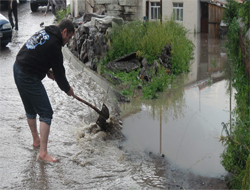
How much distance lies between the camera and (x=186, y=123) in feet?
22.5

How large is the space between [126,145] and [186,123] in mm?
1449

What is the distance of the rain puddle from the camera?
17.8 feet

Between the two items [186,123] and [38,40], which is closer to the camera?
[38,40]

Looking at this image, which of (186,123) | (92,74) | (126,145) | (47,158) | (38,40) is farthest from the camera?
(92,74)

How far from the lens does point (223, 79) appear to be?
1048 centimetres

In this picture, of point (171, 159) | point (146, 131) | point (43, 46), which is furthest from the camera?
point (146, 131)

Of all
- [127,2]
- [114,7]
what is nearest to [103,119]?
[127,2]

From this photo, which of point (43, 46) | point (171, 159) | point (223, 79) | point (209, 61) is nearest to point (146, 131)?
point (171, 159)

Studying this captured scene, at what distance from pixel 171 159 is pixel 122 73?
210 inches

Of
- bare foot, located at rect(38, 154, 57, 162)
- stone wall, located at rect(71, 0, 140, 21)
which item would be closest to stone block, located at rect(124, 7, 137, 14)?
stone wall, located at rect(71, 0, 140, 21)

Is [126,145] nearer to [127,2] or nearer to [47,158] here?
[47,158]

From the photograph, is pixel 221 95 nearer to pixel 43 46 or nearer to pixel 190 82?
pixel 190 82

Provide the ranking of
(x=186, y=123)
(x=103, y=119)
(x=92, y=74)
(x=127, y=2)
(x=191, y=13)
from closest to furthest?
(x=103, y=119) → (x=186, y=123) → (x=92, y=74) → (x=127, y=2) → (x=191, y=13)

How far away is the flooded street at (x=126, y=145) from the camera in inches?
184
